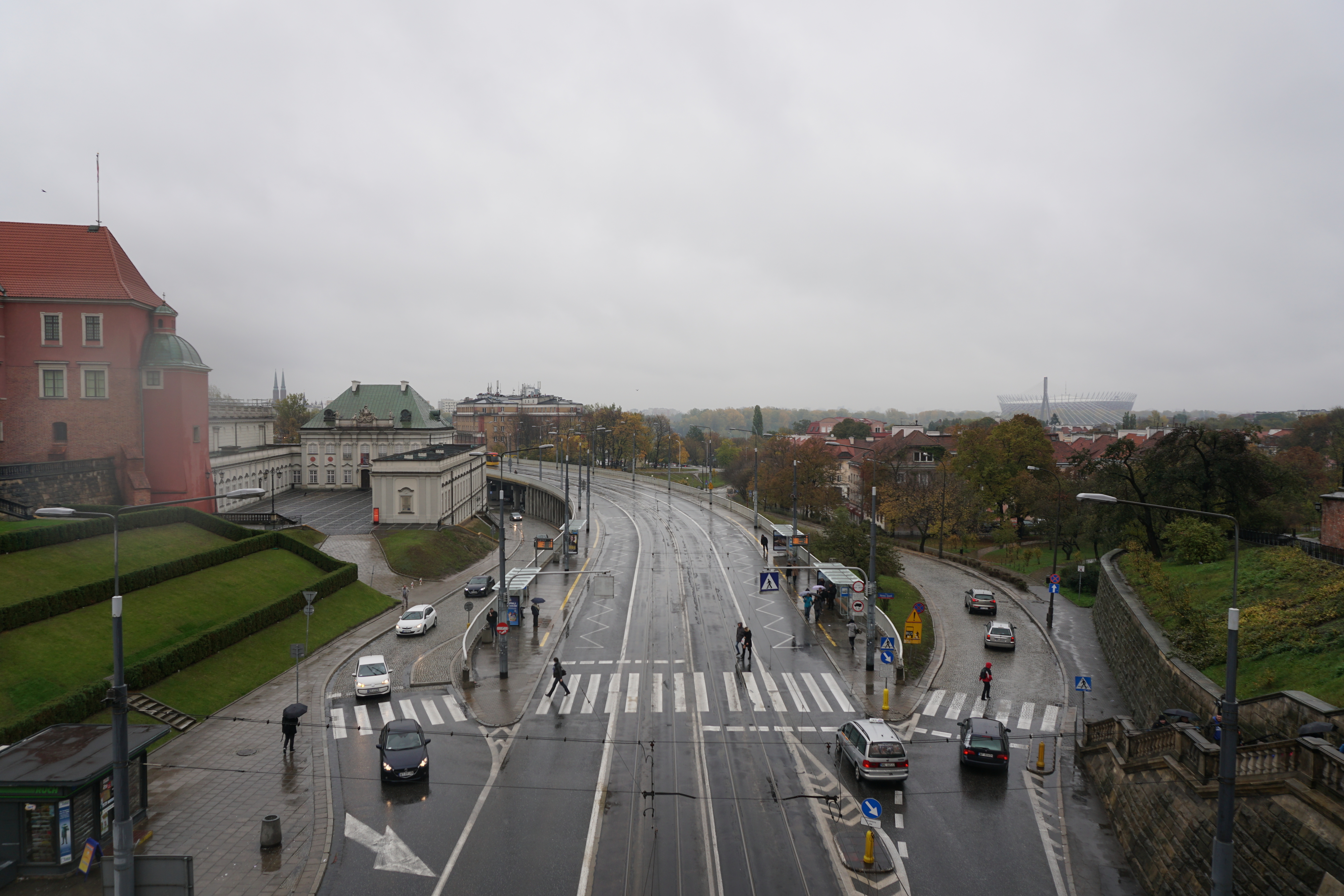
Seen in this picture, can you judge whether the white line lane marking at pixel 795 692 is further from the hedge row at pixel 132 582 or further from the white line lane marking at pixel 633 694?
the hedge row at pixel 132 582

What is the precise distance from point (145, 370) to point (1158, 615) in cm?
5364

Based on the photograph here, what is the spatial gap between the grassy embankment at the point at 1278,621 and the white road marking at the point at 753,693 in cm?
1333

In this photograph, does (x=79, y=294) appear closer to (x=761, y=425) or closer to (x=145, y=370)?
(x=145, y=370)

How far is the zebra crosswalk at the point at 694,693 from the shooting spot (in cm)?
2638

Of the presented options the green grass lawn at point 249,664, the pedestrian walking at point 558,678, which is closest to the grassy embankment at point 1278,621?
the pedestrian walking at point 558,678

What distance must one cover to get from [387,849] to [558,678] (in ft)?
35.4

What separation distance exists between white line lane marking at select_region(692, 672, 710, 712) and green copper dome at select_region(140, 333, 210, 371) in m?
37.0

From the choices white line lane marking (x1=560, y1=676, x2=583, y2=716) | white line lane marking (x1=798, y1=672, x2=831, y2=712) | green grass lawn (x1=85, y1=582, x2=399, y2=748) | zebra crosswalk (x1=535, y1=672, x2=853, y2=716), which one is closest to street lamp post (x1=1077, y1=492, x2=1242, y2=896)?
zebra crosswalk (x1=535, y1=672, x2=853, y2=716)


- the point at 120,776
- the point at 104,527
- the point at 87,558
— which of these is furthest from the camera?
the point at 104,527

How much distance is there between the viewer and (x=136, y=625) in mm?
28375

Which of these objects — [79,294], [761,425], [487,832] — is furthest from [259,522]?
[761,425]


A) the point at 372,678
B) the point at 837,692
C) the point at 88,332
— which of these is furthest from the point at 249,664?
the point at 88,332

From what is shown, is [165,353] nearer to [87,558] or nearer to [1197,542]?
[87,558]

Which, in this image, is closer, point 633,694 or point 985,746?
point 985,746
